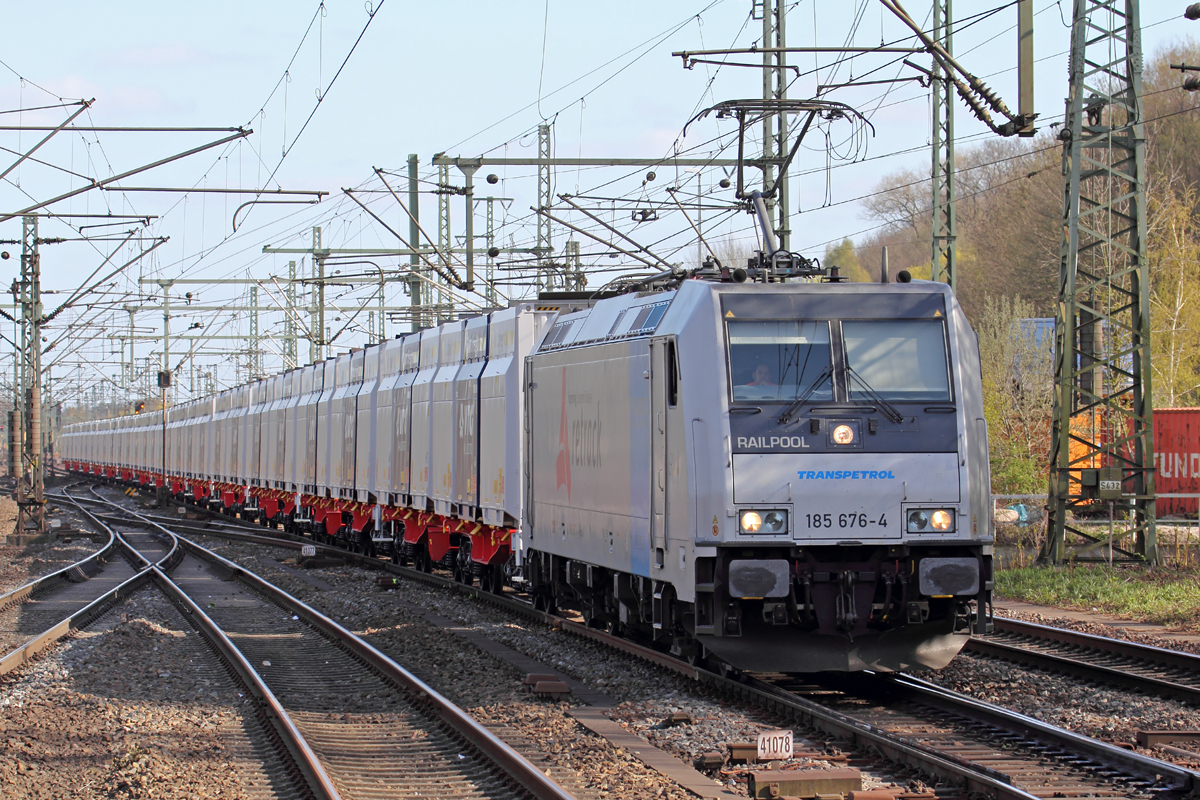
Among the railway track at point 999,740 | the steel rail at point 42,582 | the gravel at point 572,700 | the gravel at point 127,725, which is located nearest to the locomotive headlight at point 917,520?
the railway track at point 999,740

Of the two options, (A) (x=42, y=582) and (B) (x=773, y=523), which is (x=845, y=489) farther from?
(A) (x=42, y=582)

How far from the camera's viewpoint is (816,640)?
32.9 ft

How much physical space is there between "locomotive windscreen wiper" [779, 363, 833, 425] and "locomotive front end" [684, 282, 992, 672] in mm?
11

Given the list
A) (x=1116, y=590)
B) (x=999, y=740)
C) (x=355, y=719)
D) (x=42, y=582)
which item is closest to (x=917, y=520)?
(x=999, y=740)

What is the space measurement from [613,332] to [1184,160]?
40074mm

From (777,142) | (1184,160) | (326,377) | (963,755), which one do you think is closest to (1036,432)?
(777,142)

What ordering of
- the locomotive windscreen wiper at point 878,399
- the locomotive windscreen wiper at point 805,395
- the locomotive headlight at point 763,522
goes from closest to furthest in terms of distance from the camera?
the locomotive headlight at point 763,522
the locomotive windscreen wiper at point 805,395
the locomotive windscreen wiper at point 878,399

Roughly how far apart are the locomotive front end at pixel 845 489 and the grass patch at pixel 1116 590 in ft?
17.5

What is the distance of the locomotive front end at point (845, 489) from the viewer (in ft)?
31.6

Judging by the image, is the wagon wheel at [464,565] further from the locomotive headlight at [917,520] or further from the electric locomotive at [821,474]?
the locomotive headlight at [917,520]

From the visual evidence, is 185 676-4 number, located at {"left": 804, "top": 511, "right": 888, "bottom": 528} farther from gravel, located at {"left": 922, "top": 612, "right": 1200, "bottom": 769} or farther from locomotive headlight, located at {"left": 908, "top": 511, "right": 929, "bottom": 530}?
gravel, located at {"left": 922, "top": 612, "right": 1200, "bottom": 769}

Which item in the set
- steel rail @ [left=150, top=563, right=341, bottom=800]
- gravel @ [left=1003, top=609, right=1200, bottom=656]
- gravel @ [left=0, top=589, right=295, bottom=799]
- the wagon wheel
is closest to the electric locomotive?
steel rail @ [left=150, top=563, right=341, bottom=800]

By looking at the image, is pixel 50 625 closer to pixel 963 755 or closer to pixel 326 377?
pixel 963 755

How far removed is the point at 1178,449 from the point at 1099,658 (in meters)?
21.5
